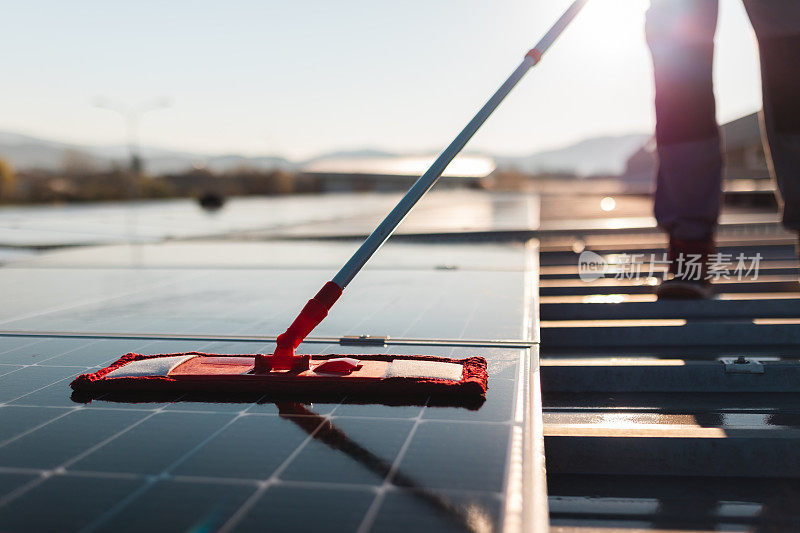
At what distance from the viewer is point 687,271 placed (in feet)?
13.9

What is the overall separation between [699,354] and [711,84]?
182 cm

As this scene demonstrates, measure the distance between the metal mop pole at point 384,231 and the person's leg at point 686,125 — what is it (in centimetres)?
114

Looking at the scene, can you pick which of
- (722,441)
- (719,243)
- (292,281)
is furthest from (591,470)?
(719,243)

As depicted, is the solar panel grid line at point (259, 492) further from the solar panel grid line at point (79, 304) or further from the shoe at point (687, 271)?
the shoe at point (687, 271)

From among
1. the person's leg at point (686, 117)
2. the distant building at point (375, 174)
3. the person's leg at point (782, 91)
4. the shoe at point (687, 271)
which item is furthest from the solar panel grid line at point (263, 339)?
the distant building at point (375, 174)

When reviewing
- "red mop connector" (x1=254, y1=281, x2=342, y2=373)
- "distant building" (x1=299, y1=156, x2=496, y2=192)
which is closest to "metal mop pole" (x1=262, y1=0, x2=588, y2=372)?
"red mop connector" (x1=254, y1=281, x2=342, y2=373)

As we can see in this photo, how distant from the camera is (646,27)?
13.9 ft

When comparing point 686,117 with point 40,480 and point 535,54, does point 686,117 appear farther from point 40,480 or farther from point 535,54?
point 40,480

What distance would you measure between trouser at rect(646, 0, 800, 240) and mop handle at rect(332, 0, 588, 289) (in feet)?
3.77

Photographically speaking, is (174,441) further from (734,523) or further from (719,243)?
(719,243)

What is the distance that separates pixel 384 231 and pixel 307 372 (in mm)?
605

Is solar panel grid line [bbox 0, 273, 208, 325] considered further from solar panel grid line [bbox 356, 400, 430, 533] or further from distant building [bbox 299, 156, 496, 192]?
distant building [bbox 299, 156, 496, 192]

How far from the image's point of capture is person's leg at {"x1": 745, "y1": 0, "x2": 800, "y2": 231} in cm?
381

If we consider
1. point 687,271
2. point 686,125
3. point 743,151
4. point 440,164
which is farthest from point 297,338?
point 743,151
